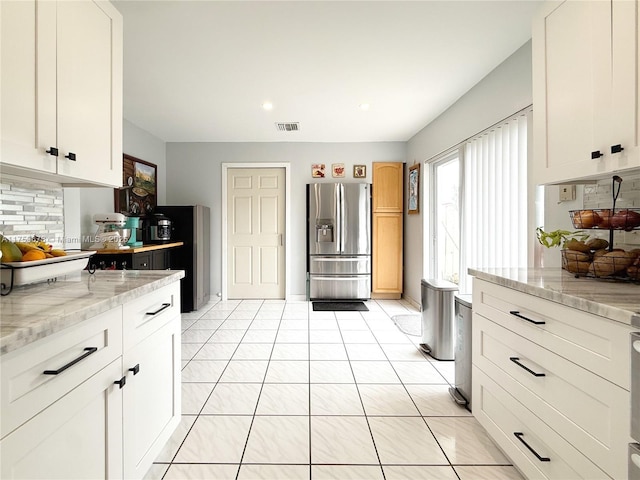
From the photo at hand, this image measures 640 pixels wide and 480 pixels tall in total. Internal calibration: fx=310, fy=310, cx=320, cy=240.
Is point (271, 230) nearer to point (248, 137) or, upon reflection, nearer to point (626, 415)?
point (248, 137)

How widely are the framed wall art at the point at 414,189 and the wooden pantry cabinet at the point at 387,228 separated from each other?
0.28 meters

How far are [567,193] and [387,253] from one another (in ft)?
10.3

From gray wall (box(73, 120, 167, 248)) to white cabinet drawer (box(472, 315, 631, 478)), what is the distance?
102 inches

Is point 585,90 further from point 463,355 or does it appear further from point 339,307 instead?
point 339,307

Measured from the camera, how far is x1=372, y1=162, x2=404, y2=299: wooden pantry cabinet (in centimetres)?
497

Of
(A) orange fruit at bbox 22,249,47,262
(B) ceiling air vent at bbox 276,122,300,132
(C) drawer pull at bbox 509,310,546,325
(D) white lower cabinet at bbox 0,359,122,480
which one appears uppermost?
(B) ceiling air vent at bbox 276,122,300,132

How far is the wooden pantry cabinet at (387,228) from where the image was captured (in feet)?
16.3

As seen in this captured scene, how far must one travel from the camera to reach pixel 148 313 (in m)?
1.37

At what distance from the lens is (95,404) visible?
103 cm

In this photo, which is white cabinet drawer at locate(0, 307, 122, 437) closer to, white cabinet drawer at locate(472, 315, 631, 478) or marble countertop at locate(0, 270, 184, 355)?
marble countertop at locate(0, 270, 184, 355)

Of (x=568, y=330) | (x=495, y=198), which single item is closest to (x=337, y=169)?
(x=495, y=198)

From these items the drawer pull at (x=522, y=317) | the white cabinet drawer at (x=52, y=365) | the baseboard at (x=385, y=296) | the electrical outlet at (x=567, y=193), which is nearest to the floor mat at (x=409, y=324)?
the baseboard at (x=385, y=296)

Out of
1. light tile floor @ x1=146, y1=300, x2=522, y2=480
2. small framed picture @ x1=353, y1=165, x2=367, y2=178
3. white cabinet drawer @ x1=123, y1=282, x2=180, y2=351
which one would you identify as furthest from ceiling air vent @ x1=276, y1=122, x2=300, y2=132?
white cabinet drawer @ x1=123, y1=282, x2=180, y2=351

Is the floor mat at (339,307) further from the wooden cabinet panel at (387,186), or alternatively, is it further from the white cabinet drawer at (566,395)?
the white cabinet drawer at (566,395)
